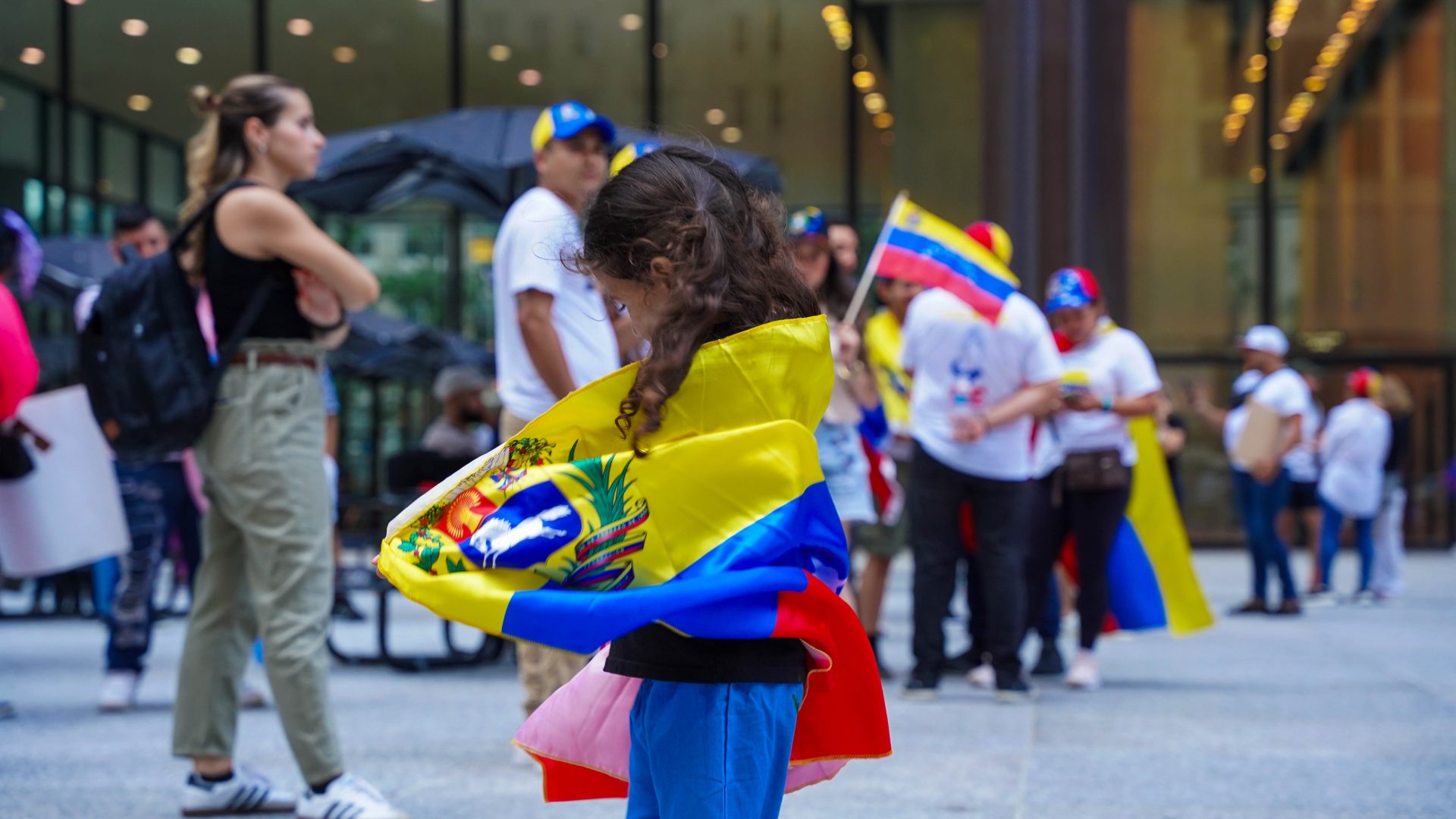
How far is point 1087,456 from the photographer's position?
6.91 m

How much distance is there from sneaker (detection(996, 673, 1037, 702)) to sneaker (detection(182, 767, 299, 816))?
3132mm

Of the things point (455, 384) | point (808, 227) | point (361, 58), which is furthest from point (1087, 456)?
point (361, 58)

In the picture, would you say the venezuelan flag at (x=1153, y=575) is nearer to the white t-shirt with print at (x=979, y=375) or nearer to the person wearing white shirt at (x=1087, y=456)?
the person wearing white shirt at (x=1087, y=456)

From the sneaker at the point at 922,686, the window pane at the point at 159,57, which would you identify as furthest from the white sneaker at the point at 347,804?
the window pane at the point at 159,57

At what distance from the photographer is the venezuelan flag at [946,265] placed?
627cm

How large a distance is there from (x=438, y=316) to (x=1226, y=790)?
14.6m

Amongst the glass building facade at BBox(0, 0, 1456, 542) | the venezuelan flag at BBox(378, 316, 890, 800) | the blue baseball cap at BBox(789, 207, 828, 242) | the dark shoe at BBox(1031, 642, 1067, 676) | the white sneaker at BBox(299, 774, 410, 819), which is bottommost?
the dark shoe at BBox(1031, 642, 1067, 676)

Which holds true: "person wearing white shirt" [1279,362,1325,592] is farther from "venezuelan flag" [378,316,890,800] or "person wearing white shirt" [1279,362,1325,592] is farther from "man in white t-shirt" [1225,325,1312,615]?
"venezuelan flag" [378,316,890,800]

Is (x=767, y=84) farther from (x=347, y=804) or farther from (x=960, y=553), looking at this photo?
(x=347, y=804)

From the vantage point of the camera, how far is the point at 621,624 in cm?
198

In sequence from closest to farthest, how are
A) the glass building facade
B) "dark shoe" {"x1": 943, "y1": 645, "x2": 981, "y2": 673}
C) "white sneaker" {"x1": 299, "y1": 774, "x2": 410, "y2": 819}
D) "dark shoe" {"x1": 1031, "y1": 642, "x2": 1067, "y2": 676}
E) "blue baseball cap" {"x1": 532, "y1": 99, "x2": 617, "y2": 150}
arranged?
"white sneaker" {"x1": 299, "y1": 774, "x2": 410, "y2": 819} → "blue baseball cap" {"x1": 532, "y1": 99, "x2": 617, "y2": 150} → "dark shoe" {"x1": 943, "y1": 645, "x2": 981, "y2": 673} → "dark shoe" {"x1": 1031, "y1": 642, "x2": 1067, "y2": 676} → the glass building facade

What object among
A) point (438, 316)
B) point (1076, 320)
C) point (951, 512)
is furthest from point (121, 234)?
point (438, 316)

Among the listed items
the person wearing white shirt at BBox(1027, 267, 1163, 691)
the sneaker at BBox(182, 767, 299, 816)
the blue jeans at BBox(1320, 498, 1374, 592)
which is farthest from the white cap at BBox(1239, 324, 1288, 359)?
the sneaker at BBox(182, 767, 299, 816)

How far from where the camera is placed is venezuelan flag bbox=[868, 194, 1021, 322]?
6.27 meters
